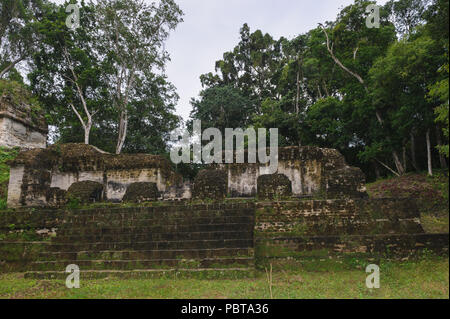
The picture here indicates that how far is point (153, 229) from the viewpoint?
7125 mm

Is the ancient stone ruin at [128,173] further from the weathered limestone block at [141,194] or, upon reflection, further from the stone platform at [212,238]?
the stone platform at [212,238]

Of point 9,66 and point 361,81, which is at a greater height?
point 9,66

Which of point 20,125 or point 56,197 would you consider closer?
point 56,197

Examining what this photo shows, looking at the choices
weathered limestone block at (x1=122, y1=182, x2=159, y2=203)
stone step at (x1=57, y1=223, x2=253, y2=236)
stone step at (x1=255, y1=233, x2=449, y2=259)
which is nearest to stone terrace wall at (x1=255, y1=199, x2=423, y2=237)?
stone step at (x1=255, y1=233, x2=449, y2=259)

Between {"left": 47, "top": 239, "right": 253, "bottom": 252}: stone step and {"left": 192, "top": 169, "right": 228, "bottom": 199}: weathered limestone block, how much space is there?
2121 mm

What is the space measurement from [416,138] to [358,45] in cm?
610

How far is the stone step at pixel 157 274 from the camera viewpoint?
18.7ft

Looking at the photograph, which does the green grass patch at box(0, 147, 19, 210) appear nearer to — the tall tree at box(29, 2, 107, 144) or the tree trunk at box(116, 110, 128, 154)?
the tall tree at box(29, 2, 107, 144)

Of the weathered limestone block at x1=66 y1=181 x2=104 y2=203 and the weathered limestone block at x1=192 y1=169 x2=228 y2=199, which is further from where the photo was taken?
the weathered limestone block at x1=66 y1=181 x2=104 y2=203

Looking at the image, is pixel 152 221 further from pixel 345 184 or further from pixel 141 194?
pixel 345 184

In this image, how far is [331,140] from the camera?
57.0ft

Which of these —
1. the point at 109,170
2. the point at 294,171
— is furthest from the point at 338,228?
the point at 109,170

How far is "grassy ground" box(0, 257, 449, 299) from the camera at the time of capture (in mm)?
4574

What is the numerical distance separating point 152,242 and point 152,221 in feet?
2.64
